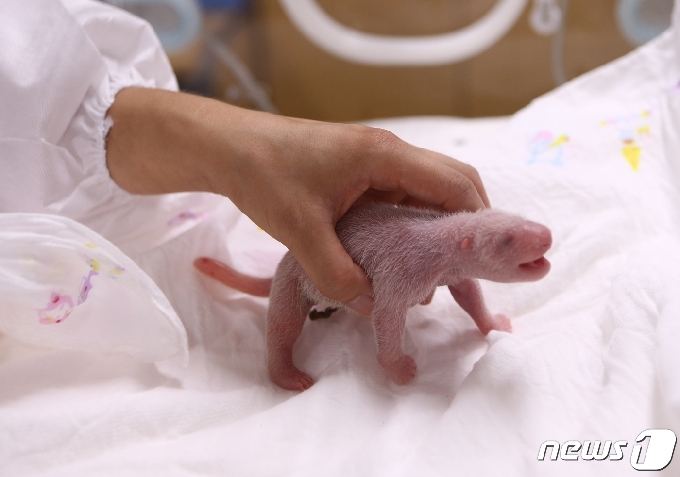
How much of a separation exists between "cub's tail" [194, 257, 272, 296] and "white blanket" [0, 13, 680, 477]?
30mm

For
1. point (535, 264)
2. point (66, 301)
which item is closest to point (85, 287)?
point (66, 301)

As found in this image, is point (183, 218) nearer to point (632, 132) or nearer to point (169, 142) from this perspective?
point (169, 142)

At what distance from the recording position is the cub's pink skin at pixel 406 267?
677 mm

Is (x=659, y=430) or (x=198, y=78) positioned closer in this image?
(x=659, y=430)

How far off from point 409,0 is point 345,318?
4.34ft

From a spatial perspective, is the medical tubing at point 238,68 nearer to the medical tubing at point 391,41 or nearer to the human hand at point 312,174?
the medical tubing at point 391,41

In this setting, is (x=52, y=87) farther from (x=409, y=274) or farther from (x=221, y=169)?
(x=409, y=274)

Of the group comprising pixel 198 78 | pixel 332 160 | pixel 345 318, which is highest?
pixel 332 160

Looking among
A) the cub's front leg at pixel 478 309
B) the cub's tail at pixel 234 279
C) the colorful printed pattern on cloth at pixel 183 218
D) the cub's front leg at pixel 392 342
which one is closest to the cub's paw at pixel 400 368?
the cub's front leg at pixel 392 342

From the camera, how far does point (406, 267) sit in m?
0.71

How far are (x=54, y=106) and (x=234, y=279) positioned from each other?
36cm

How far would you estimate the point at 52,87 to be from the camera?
0.85 metres

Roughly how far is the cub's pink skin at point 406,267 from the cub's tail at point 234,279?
0.37ft

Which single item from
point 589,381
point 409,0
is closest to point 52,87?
point 589,381
